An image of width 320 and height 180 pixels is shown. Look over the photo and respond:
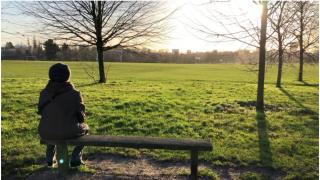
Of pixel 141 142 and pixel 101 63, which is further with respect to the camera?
pixel 101 63

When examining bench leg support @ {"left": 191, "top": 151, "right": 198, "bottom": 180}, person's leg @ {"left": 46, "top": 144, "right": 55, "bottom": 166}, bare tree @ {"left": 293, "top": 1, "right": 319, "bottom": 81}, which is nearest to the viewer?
bench leg support @ {"left": 191, "top": 151, "right": 198, "bottom": 180}

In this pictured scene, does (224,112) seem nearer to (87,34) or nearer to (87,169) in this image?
(87,169)

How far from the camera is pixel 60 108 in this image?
521 cm

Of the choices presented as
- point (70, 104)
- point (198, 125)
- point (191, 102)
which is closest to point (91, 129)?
point (198, 125)

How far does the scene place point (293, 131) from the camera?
822cm

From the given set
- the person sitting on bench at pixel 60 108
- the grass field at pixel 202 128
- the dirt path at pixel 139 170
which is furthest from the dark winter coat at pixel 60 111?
the grass field at pixel 202 128

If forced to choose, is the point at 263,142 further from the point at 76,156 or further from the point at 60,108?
the point at 60,108

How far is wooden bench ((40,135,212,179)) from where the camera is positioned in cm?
514

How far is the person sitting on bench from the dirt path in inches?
24.9

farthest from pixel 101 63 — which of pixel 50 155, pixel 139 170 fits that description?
pixel 139 170

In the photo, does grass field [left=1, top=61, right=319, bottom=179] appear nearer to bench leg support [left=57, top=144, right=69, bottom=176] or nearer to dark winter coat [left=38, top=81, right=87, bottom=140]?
bench leg support [left=57, top=144, right=69, bottom=176]

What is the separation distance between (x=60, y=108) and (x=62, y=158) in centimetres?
69

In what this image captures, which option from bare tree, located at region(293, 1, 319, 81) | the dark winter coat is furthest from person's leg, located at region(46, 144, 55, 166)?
bare tree, located at region(293, 1, 319, 81)

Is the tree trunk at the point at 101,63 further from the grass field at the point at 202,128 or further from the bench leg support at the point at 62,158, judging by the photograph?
the bench leg support at the point at 62,158
